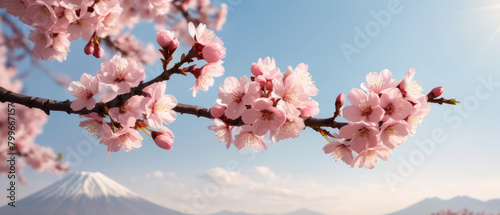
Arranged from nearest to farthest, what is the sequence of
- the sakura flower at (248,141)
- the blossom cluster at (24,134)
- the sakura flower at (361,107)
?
the sakura flower at (361,107)
the sakura flower at (248,141)
the blossom cluster at (24,134)

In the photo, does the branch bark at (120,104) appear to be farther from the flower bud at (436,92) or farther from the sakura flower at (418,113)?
the flower bud at (436,92)

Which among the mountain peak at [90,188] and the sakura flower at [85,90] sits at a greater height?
the mountain peak at [90,188]

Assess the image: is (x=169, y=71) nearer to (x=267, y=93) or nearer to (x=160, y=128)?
(x=160, y=128)

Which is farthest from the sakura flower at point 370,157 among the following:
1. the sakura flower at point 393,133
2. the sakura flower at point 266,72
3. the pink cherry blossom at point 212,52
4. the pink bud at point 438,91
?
the pink cherry blossom at point 212,52

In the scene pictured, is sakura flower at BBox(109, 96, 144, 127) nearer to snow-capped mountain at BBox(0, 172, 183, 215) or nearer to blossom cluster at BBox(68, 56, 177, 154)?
blossom cluster at BBox(68, 56, 177, 154)

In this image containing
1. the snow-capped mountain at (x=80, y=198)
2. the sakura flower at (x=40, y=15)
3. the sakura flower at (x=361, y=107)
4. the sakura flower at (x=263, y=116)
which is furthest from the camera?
the snow-capped mountain at (x=80, y=198)
